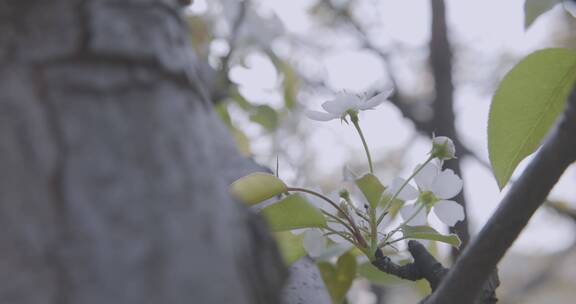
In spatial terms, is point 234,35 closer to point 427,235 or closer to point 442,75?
point 442,75

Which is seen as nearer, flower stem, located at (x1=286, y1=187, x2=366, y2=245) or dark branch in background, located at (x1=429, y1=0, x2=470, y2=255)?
flower stem, located at (x1=286, y1=187, x2=366, y2=245)

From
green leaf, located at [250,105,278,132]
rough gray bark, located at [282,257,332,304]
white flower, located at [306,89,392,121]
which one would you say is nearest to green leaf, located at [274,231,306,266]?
rough gray bark, located at [282,257,332,304]

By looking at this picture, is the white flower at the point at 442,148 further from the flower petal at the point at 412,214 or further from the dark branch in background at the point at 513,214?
the dark branch in background at the point at 513,214

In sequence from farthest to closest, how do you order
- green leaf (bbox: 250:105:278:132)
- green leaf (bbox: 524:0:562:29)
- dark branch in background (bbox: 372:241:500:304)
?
green leaf (bbox: 250:105:278:132) < green leaf (bbox: 524:0:562:29) < dark branch in background (bbox: 372:241:500:304)

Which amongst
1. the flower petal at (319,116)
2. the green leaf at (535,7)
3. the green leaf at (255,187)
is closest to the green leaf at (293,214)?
the green leaf at (255,187)

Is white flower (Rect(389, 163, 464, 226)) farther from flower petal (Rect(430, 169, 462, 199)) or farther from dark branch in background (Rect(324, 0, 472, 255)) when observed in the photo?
dark branch in background (Rect(324, 0, 472, 255))

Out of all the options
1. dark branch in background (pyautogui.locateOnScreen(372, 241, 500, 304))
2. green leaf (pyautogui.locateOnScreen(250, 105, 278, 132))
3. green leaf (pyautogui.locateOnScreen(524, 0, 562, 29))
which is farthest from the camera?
green leaf (pyautogui.locateOnScreen(250, 105, 278, 132))

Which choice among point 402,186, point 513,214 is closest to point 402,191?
point 402,186
